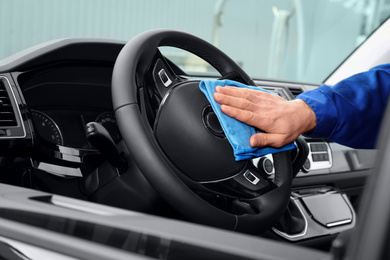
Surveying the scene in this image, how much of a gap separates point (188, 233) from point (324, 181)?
155 cm

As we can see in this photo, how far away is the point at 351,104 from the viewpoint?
1.28 meters

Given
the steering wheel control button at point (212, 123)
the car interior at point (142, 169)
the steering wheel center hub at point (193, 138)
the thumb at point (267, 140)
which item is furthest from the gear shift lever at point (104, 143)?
the thumb at point (267, 140)

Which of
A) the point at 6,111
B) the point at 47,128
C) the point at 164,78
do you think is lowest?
the point at 47,128

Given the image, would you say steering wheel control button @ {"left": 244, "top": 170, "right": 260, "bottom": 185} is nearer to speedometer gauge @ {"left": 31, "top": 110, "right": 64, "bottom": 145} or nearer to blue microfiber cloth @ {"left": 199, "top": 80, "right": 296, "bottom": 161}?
blue microfiber cloth @ {"left": 199, "top": 80, "right": 296, "bottom": 161}

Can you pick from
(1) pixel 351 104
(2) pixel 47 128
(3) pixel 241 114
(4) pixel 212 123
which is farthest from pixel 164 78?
(2) pixel 47 128

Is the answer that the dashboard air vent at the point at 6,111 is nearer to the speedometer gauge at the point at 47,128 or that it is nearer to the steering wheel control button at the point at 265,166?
the speedometer gauge at the point at 47,128

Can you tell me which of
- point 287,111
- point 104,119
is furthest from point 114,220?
point 104,119

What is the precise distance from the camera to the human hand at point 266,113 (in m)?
1.16

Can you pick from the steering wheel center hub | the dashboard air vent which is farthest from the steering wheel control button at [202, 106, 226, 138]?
the dashboard air vent

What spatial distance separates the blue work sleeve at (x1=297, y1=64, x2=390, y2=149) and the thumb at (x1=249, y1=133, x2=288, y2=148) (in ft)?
0.35

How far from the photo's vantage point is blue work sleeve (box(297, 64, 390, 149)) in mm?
1250

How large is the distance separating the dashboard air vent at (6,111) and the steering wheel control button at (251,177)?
69 cm

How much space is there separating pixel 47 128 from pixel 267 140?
880mm

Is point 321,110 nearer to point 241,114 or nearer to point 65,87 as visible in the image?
point 241,114
